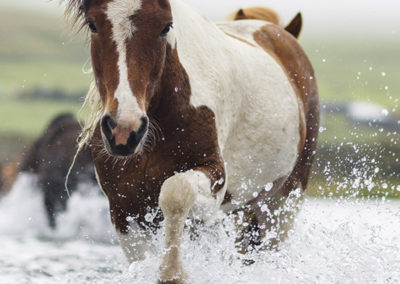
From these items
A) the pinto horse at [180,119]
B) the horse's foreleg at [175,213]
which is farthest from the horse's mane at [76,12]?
the horse's foreleg at [175,213]

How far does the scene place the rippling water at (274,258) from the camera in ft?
11.3

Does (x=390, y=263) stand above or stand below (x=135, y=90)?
below

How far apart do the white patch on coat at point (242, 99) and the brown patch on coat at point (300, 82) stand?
8.5 inches

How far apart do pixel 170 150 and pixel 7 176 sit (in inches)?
299

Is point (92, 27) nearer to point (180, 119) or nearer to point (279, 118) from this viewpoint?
point (180, 119)

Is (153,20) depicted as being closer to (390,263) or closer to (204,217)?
(204,217)

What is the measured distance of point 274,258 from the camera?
432 centimetres

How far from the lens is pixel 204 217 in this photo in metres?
3.16

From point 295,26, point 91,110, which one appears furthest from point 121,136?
point 295,26

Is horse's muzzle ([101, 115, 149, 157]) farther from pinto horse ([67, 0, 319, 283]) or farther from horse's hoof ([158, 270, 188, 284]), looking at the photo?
horse's hoof ([158, 270, 188, 284])

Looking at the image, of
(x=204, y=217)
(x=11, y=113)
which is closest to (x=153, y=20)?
(x=204, y=217)

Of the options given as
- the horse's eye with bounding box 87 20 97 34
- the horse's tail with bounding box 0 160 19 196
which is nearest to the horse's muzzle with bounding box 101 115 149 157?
the horse's eye with bounding box 87 20 97 34

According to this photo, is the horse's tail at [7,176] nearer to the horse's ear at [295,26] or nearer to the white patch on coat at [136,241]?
the horse's ear at [295,26]

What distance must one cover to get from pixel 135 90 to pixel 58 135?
21.7 ft
